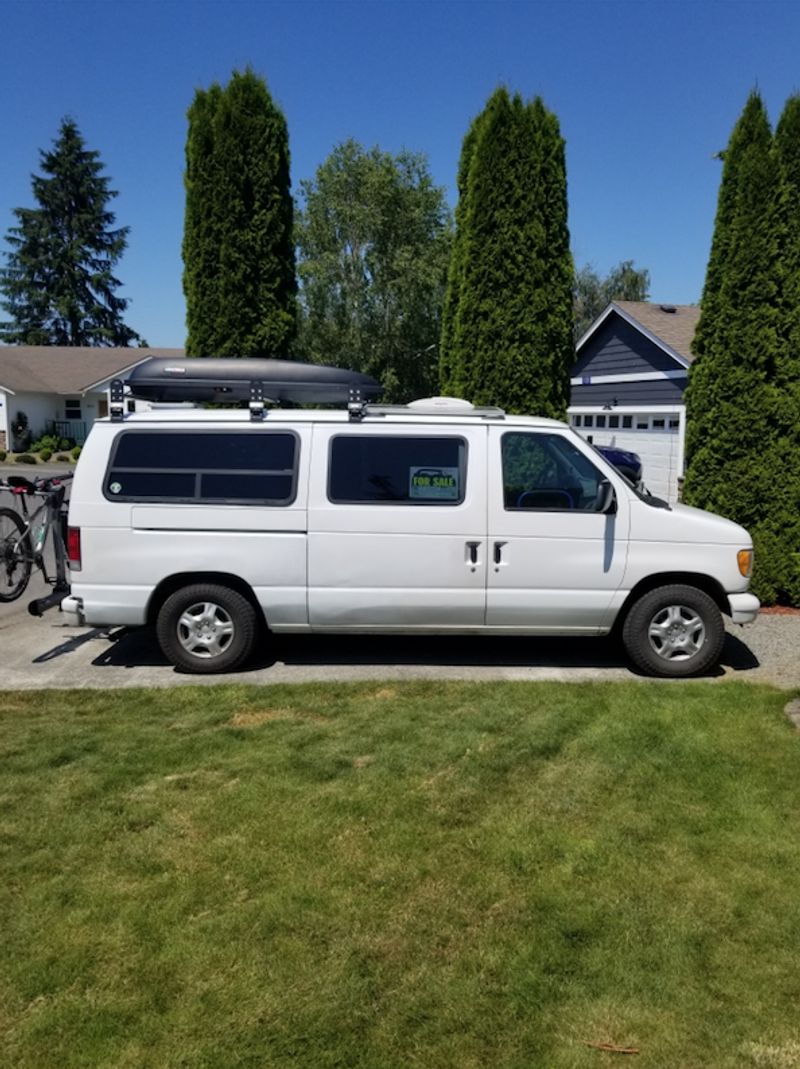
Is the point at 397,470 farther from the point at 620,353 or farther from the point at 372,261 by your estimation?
the point at 372,261

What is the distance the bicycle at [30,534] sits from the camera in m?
7.29

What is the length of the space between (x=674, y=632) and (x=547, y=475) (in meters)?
1.55

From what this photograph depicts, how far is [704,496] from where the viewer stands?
29.7 feet

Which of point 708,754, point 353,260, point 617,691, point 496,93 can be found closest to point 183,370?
point 617,691

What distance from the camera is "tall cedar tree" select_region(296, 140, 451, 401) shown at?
31219mm

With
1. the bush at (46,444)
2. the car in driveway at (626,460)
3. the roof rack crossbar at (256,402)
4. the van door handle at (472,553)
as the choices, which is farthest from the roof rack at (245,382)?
the bush at (46,444)

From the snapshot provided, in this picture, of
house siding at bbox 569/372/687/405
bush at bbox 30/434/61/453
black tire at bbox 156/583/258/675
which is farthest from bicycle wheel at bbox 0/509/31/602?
bush at bbox 30/434/61/453

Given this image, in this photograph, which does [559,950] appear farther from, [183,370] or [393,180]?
[393,180]

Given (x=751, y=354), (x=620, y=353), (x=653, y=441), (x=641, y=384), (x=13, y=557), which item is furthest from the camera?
(x=620, y=353)

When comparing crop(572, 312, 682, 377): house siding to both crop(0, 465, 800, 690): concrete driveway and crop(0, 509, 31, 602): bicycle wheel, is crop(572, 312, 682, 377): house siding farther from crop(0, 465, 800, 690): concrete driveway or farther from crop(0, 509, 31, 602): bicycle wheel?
crop(0, 509, 31, 602): bicycle wheel

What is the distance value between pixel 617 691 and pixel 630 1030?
10.9 feet

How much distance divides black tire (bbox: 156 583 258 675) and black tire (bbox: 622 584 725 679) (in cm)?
292

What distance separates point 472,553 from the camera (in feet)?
19.7

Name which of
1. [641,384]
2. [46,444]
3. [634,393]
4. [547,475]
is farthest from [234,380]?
[46,444]
